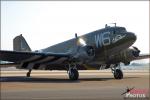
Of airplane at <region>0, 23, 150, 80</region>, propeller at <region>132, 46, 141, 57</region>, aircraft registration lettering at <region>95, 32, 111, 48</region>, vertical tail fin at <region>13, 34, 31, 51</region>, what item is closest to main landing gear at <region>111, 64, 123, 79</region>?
airplane at <region>0, 23, 150, 80</region>

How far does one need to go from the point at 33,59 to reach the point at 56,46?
230 inches

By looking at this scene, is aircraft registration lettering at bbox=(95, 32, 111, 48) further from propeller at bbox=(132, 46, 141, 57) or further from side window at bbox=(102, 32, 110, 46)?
propeller at bbox=(132, 46, 141, 57)

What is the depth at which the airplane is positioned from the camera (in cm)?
2959

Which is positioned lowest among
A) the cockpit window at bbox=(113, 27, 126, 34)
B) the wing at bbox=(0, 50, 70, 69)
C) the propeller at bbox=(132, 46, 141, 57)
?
the wing at bbox=(0, 50, 70, 69)

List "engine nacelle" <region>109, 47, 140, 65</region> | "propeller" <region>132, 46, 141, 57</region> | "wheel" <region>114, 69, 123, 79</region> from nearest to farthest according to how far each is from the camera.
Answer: "engine nacelle" <region>109, 47, 140, 65</region> < "wheel" <region>114, 69, 123, 79</region> < "propeller" <region>132, 46, 141, 57</region>

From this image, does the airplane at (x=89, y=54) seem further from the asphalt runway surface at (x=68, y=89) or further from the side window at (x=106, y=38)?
the asphalt runway surface at (x=68, y=89)

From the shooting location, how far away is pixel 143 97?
1493 centimetres

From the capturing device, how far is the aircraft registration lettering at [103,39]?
1172 inches

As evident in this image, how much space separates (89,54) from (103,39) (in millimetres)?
1871

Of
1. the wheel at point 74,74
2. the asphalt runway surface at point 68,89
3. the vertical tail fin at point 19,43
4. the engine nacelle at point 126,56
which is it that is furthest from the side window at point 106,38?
the vertical tail fin at point 19,43

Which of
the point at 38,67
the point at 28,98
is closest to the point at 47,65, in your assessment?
the point at 38,67

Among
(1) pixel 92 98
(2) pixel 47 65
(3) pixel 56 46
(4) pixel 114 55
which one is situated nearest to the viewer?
(1) pixel 92 98

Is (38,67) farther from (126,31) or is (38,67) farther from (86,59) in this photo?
(126,31)

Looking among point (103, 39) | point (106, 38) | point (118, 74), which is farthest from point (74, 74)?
point (118, 74)
